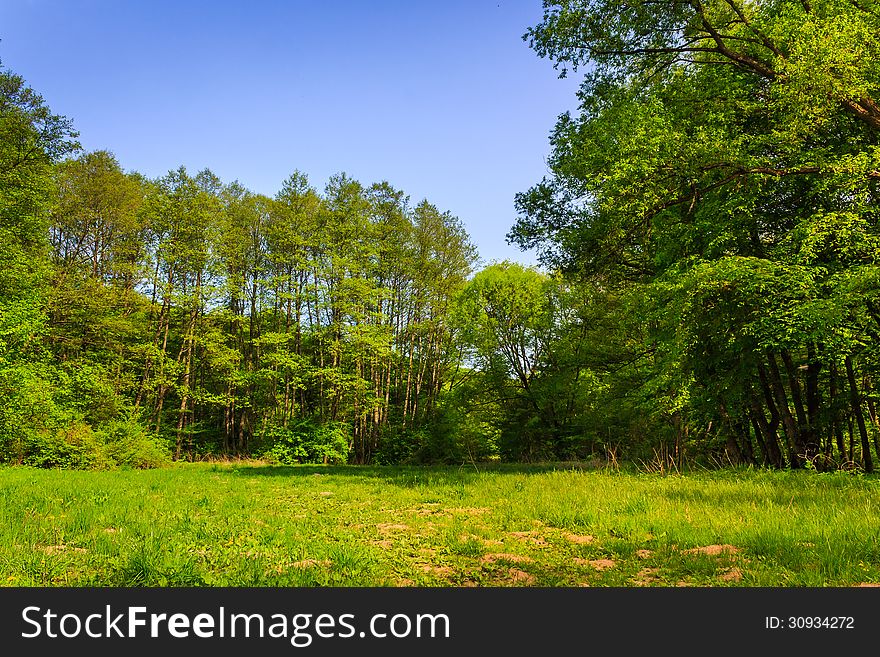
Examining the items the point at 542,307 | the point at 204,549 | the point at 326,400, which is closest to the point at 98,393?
the point at 326,400

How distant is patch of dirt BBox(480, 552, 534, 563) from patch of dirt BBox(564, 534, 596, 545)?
1.05 metres

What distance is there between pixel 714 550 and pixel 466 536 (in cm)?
294

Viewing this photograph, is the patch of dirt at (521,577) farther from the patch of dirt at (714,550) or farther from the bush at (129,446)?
the bush at (129,446)

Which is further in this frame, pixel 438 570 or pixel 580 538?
pixel 580 538

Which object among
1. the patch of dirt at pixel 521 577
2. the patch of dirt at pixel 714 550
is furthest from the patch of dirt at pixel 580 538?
the patch of dirt at pixel 521 577

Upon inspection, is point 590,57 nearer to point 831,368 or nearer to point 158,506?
point 831,368

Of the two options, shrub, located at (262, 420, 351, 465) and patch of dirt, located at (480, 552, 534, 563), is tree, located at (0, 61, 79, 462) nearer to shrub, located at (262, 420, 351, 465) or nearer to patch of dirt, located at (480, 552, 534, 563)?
shrub, located at (262, 420, 351, 465)

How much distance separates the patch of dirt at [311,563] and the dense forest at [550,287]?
927cm

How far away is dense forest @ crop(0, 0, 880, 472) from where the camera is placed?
1078 centimetres

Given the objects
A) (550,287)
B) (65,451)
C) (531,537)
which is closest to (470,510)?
(531,537)

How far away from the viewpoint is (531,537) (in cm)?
638

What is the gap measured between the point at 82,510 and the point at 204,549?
3722 millimetres

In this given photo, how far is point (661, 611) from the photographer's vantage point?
11.7 feet

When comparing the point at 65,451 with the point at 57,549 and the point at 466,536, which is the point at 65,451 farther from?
the point at 466,536
